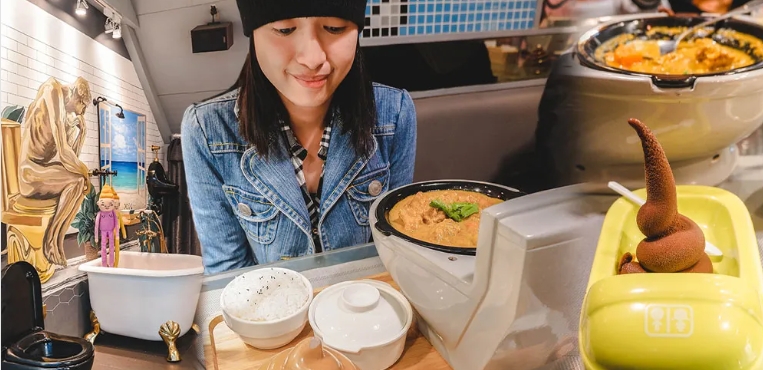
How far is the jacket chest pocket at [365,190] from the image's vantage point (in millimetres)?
1291

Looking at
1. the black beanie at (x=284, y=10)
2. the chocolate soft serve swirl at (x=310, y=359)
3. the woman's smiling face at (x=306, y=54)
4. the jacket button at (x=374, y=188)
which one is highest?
the black beanie at (x=284, y=10)

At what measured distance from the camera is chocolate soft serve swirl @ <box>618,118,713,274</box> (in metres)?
0.61

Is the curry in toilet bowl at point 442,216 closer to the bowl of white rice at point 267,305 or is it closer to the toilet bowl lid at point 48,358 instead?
the bowl of white rice at point 267,305

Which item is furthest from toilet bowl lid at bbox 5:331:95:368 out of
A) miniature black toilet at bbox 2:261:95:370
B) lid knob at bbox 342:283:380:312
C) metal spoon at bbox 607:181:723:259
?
metal spoon at bbox 607:181:723:259

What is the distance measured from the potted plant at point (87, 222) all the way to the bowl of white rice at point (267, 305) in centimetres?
29

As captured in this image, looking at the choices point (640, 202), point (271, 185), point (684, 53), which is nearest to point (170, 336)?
point (271, 185)

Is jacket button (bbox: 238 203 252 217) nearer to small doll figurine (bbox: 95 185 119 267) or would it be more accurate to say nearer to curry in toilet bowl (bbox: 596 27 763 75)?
small doll figurine (bbox: 95 185 119 267)

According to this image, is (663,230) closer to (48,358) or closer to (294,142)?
(294,142)

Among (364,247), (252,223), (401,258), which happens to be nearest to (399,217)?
(401,258)

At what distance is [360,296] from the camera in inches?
46.1

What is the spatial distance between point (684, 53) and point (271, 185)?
2.94 feet

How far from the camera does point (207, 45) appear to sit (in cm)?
105

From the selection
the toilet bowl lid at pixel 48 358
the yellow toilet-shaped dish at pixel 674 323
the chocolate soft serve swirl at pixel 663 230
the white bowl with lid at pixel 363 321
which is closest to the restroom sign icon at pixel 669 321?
the yellow toilet-shaped dish at pixel 674 323

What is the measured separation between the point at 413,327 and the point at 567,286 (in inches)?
19.1
